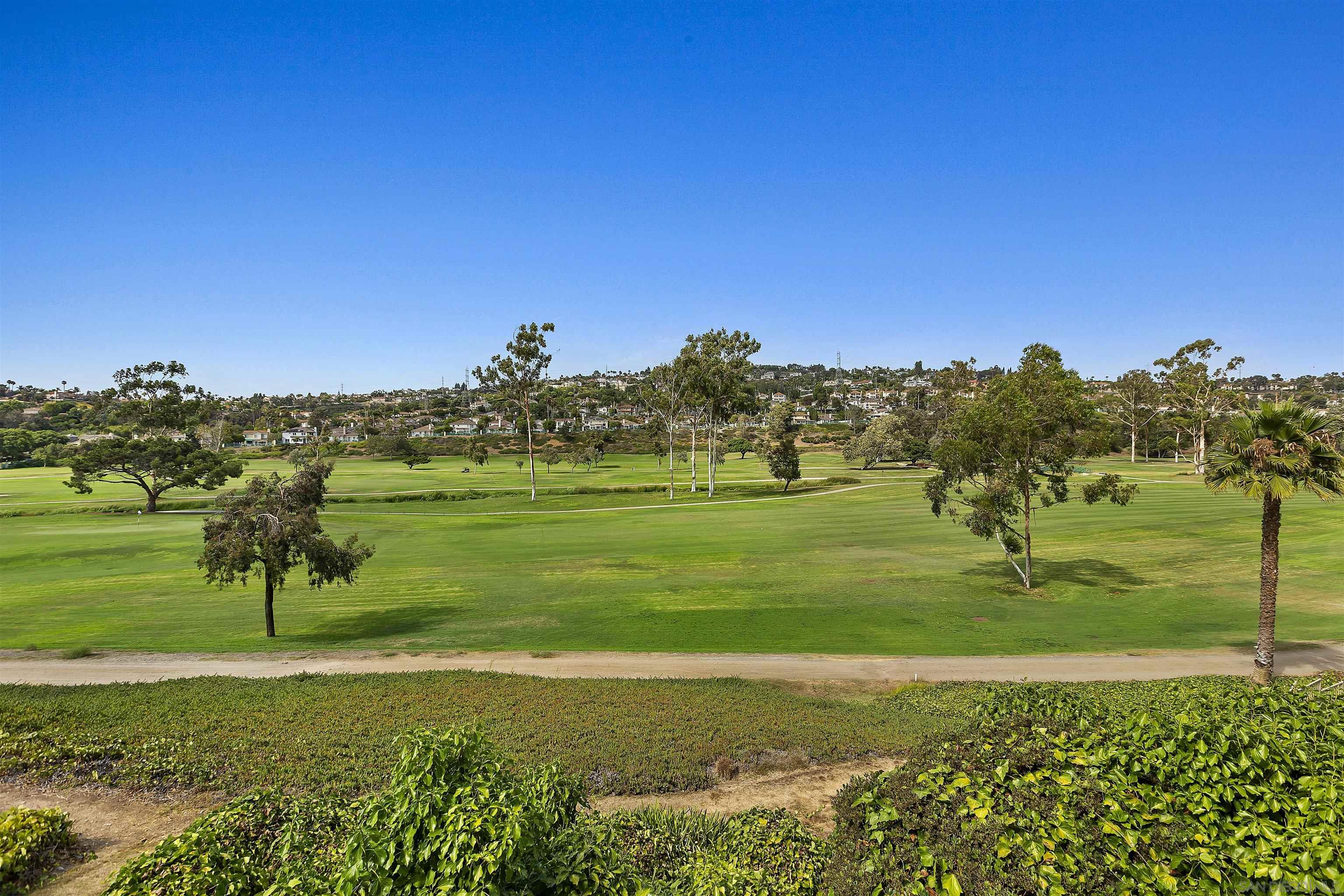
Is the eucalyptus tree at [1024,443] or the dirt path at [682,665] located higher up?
the eucalyptus tree at [1024,443]


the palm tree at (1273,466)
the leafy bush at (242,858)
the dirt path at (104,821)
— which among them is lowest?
the dirt path at (104,821)

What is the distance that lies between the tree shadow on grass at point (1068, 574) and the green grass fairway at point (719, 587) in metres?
0.18

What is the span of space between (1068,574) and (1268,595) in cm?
1589

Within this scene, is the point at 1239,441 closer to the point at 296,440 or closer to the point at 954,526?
the point at 954,526

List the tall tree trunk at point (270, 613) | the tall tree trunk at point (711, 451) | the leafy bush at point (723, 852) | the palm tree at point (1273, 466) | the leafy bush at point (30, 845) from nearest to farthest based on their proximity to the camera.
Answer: the leafy bush at point (723, 852)
the leafy bush at point (30, 845)
the palm tree at point (1273, 466)
the tall tree trunk at point (270, 613)
the tall tree trunk at point (711, 451)

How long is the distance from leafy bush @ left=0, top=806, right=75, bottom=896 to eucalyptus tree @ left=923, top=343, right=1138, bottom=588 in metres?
32.5

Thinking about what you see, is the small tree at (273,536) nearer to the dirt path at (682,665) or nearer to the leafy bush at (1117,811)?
the dirt path at (682,665)

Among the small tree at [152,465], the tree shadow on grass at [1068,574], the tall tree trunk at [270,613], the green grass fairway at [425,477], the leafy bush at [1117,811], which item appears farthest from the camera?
the green grass fairway at [425,477]

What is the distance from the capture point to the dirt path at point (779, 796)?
11.9 meters

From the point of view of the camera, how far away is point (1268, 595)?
20281 millimetres

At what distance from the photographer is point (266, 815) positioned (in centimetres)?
861

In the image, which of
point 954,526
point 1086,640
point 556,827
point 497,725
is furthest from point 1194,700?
point 954,526

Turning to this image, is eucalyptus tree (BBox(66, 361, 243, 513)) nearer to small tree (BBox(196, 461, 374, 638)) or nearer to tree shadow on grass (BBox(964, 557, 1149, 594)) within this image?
small tree (BBox(196, 461, 374, 638))

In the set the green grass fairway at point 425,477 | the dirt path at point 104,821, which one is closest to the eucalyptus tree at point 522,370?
the green grass fairway at point 425,477
